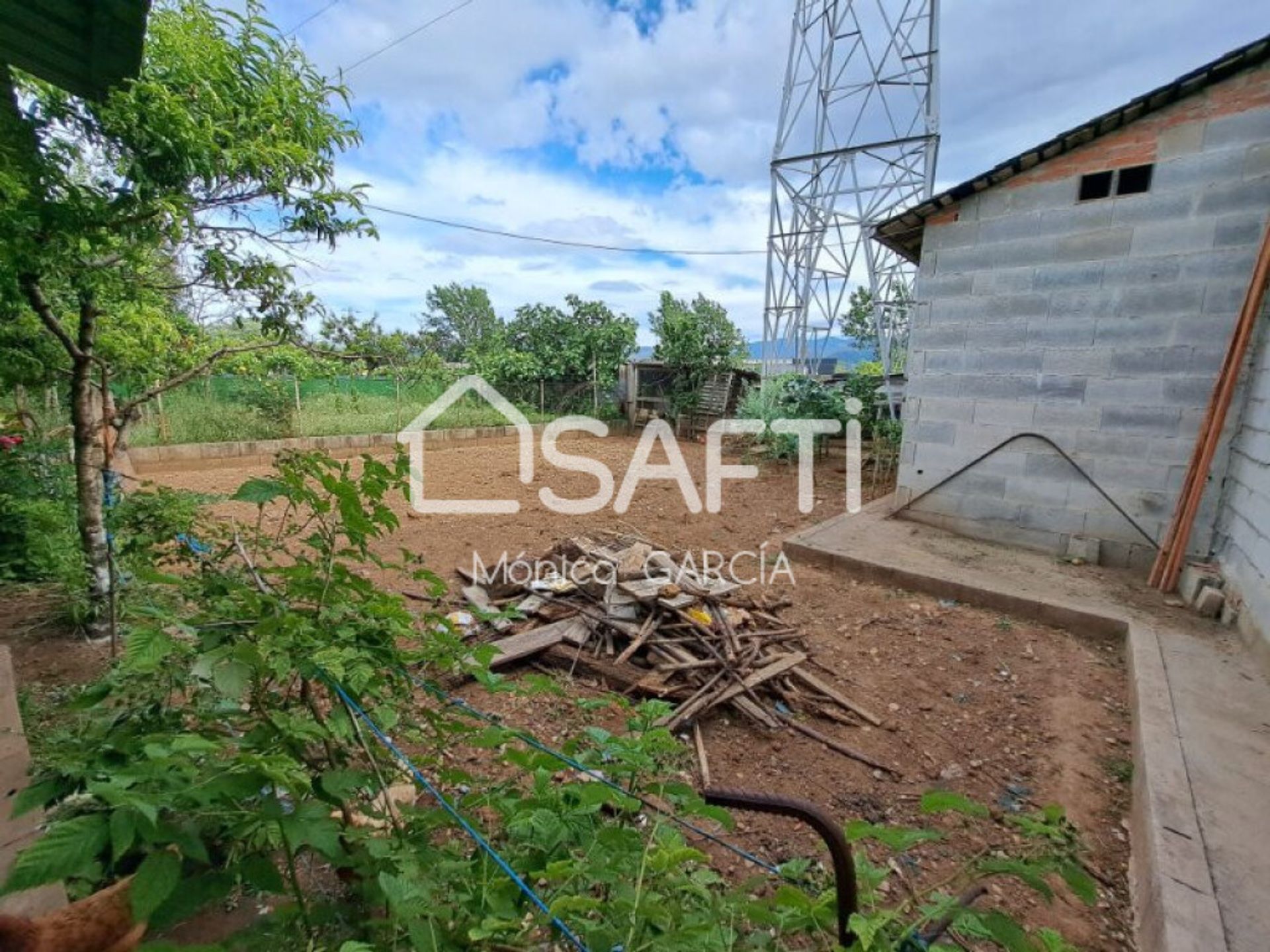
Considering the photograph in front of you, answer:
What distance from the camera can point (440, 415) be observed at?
473 inches

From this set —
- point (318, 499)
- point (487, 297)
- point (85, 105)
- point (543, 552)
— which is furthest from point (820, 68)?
point (487, 297)

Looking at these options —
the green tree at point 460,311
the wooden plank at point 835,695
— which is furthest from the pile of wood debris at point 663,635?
the green tree at point 460,311

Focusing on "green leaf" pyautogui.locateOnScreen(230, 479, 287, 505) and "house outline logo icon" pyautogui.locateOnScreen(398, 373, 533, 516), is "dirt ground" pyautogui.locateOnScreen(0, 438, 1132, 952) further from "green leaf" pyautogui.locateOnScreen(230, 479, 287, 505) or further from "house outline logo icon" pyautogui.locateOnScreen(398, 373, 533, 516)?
"green leaf" pyautogui.locateOnScreen(230, 479, 287, 505)

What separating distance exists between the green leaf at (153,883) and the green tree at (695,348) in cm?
1239

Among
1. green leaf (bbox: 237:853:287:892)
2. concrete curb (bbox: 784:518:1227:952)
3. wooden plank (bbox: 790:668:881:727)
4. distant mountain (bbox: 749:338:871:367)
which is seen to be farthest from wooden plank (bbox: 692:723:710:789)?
distant mountain (bbox: 749:338:871:367)

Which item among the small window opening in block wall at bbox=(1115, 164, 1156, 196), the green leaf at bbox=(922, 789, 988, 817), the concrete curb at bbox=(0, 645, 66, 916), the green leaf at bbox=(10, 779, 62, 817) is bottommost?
the concrete curb at bbox=(0, 645, 66, 916)

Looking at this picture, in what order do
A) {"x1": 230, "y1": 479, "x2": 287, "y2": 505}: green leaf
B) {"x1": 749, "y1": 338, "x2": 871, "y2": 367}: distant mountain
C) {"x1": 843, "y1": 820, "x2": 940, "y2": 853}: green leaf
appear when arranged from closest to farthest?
{"x1": 843, "y1": 820, "x2": 940, "y2": 853}: green leaf
{"x1": 230, "y1": 479, "x2": 287, "y2": 505}: green leaf
{"x1": 749, "y1": 338, "x2": 871, "y2": 367}: distant mountain

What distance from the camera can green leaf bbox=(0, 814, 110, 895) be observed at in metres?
0.74

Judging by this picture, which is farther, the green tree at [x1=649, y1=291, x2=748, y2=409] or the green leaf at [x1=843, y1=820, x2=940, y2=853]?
the green tree at [x1=649, y1=291, x2=748, y2=409]

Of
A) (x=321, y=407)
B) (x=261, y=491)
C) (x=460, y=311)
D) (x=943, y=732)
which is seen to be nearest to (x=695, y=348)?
(x=321, y=407)

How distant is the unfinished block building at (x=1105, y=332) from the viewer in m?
3.80

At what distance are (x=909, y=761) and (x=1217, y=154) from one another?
15.5ft

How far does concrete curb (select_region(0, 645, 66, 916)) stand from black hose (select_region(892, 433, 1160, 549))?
5907 mm

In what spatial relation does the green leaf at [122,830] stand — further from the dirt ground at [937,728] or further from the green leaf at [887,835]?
the dirt ground at [937,728]
